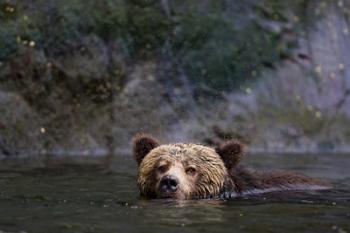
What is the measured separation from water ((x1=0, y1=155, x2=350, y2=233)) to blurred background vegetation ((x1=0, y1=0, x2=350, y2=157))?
3.19 meters

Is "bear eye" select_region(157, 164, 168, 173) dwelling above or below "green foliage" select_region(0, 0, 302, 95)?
below

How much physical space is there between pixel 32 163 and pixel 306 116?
19.5ft

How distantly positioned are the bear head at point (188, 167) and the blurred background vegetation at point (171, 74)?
17.0 feet

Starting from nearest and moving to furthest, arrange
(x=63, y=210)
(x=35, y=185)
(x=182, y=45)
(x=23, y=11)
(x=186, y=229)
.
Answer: (x=186, y=229) < (x=63, y=210) < (x=35, y=185) < (x=23, y=11) < (x=182, y=45)

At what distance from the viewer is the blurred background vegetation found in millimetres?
14922

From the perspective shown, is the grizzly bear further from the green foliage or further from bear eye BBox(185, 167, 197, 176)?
the green foliage

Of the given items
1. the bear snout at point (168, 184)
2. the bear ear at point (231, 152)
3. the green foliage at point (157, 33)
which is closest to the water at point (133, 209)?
the bear snout at point (168, 184)

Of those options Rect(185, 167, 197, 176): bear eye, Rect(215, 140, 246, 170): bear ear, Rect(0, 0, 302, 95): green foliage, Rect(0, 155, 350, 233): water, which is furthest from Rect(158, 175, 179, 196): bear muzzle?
Rect(0, 0, 302, 95): green foliage

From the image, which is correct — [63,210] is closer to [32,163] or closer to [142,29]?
[32,163]

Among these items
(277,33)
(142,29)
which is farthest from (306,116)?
(142,29)

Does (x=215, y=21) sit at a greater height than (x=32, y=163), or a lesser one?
greater

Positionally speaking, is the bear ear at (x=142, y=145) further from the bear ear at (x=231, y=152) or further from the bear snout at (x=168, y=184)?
the bear snout at (x=168, y=184)

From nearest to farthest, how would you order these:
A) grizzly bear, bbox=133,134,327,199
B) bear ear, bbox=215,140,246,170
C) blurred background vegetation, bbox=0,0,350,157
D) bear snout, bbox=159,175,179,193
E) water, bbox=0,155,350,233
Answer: water, bbox=0,155,350,233, bear snout, bbox=159,175,179,193, grizzly bear, bbox=133,134,327,199, bear ear, bbox=215,140,246,170, blurred background vegetation, bbox=0,0,350,157

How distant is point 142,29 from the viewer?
16141mm
